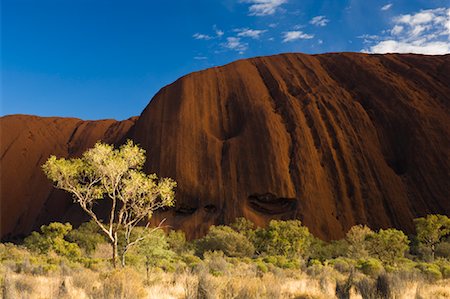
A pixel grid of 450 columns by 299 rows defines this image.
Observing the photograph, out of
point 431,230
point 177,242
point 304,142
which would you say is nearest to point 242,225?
point 177,242

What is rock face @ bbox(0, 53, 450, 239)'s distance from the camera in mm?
48031

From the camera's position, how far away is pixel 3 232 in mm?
69500

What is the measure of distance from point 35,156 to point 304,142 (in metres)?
57.4

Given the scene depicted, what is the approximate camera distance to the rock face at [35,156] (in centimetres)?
6994

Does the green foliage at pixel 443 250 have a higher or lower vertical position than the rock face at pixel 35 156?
lower

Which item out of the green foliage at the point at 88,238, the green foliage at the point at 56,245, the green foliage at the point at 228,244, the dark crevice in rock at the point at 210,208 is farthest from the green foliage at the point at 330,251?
the green foliage at the point at 88,238

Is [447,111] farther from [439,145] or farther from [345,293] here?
[345,293]

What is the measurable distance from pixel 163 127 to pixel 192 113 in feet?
15.7

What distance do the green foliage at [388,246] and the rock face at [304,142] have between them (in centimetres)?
1615

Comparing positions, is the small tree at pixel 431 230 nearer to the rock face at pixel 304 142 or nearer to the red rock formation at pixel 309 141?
the rock face at pixel 304 142

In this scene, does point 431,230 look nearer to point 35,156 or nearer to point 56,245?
point 56,245

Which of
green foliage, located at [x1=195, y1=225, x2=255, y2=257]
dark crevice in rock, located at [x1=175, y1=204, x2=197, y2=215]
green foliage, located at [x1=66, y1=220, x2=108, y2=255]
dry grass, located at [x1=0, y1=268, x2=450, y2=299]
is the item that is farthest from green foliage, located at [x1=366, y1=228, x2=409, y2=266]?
dark crevice in rock, located at [x1=175, y1=204, x2=197, y2=215]

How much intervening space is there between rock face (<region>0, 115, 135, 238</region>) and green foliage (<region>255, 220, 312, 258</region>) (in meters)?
34.1

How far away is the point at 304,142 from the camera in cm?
5397
